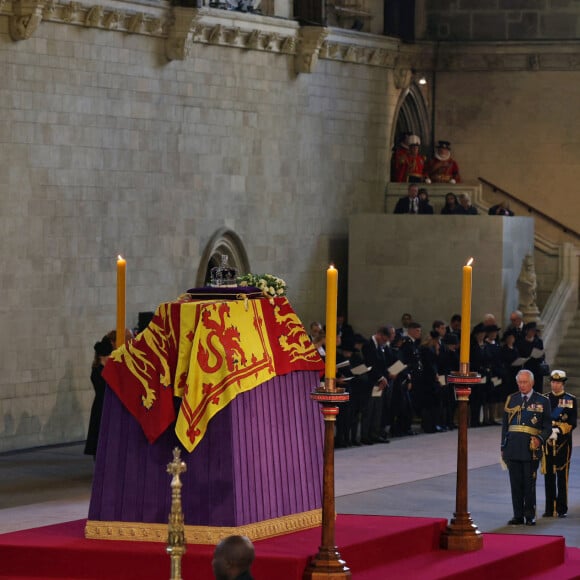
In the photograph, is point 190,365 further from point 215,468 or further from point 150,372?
point 215,468

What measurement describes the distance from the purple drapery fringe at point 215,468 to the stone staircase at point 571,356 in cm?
1438

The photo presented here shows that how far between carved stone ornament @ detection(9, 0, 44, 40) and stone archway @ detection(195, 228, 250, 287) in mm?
4710

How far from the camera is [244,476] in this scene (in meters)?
9.97

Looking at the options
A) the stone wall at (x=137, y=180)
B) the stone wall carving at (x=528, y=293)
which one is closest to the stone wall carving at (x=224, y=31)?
the stone wall at (x=137, y=180)

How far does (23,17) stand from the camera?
1852cm

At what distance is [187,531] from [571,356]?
1593cm

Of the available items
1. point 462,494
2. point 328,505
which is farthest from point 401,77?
point 328,505

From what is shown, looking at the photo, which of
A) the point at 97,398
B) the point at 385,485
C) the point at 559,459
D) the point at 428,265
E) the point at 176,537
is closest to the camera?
the point at 176,537

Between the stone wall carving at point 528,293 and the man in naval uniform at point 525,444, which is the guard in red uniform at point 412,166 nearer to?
the stone wall carving at point 528,293

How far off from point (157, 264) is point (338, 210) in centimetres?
491

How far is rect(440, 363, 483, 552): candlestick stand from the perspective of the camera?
10.7 meters

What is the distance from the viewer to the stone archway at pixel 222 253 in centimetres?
2217

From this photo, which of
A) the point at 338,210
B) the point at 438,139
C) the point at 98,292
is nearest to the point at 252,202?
the point at 338,210

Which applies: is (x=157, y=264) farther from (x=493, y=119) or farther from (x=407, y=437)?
(x=493, y=119)
